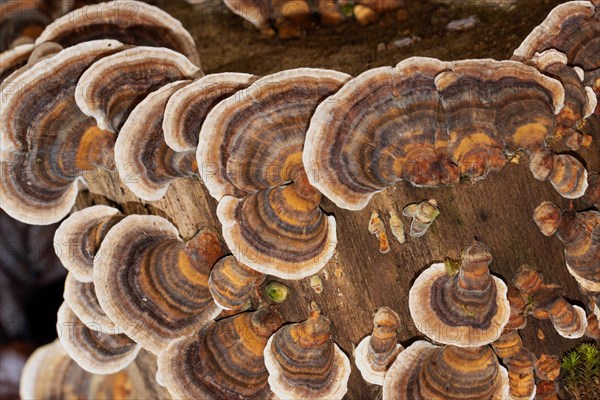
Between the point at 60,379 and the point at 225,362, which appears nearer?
the point at 225,362

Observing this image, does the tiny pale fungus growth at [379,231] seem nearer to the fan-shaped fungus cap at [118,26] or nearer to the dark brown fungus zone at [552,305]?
the dark brown fungus zone at [552,305]

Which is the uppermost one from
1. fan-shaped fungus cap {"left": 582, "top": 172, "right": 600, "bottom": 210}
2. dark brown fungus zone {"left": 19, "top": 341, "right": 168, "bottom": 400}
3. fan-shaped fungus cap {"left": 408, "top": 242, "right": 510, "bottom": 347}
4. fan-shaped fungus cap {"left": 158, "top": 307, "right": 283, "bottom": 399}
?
fan-shaped fungus cap {"left": 582, "top": 172, "right": 600, "bottom": 210}

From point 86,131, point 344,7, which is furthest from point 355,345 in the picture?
point 344,7

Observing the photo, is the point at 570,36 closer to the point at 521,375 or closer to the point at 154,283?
the point at 521,375

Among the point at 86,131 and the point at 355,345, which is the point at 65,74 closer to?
the point at 86,131

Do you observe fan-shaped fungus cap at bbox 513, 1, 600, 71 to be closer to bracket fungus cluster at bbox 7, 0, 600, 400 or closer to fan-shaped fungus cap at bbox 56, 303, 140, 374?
bracket fungus cluster at bbox 7, 0, 600, 400

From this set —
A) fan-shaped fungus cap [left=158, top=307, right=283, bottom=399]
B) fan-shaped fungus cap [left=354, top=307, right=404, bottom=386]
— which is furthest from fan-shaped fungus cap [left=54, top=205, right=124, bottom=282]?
fan-shaped fungus cap [left=354, top=307, right=404, bottom=386]

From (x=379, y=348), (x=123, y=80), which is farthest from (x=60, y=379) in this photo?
(x=379, y=348)
